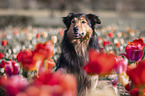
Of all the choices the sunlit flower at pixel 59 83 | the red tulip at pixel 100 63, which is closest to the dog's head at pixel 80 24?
the red tulip at pixel 100 63

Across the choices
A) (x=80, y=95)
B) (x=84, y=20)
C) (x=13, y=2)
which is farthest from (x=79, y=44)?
(x=13, y=2)

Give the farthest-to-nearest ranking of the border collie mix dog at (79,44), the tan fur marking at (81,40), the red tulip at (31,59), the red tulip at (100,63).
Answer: the tan fur marking at (81,40) < the border collie mix dog at (79,44) < the red tulip at (31,59) < the red tulip at (100,63)

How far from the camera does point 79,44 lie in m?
3.02

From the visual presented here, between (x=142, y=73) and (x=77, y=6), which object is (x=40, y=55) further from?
(x=77, y=6)

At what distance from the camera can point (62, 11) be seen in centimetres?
2767

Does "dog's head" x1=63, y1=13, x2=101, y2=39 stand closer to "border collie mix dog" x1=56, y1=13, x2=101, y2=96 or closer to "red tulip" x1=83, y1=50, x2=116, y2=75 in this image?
"border collie mix dog" x1=56, y1=13, x2=101, y2=96

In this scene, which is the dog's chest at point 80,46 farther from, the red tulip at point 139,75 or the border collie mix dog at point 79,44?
the red tulip at point 139,75

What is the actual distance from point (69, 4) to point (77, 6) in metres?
1.25

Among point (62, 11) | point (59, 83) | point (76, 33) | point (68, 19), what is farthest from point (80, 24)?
point (62, 11)

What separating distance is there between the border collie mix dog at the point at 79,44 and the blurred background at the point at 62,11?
8.65 m

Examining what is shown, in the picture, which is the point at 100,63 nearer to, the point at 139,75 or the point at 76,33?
the point at 139,75

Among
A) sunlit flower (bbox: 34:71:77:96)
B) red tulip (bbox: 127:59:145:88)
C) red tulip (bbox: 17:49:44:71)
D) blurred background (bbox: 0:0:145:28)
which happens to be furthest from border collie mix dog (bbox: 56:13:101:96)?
blurred background (bbox: 0:0:145:28)

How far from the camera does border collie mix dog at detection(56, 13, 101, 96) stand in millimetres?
2791

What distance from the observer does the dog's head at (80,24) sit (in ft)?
9.36
